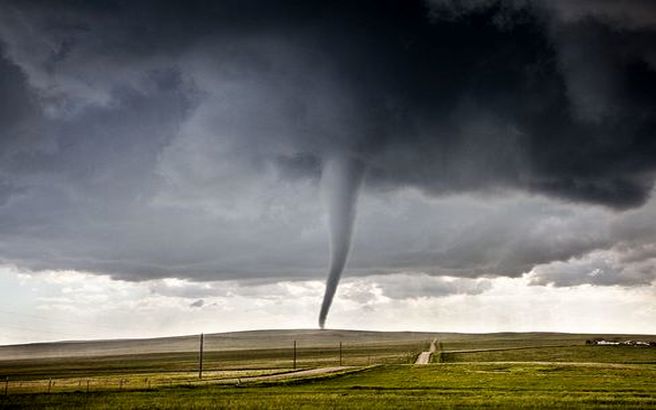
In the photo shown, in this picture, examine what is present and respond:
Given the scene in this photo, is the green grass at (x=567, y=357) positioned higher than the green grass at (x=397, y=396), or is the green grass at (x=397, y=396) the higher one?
the green grass at (x=397, y=396)

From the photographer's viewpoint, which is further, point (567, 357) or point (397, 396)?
point (567, 357)

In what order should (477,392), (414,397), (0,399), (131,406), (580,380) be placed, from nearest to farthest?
(131,406)
(414,397)
(477,392)
(0,399)
(580,380)

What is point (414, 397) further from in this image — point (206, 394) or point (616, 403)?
point (206, 394)

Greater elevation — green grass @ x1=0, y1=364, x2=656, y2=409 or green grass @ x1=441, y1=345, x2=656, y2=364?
green grass @ x1=0, y1=364, x2=656, y2=409

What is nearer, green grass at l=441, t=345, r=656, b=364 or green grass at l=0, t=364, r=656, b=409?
green grass at l=0, t=364, r=656, b=409

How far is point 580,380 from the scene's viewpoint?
2734 inches

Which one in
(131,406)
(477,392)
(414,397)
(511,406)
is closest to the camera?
(511,406)

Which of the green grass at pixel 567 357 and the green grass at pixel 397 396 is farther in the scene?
the green grass at pixel 567 357

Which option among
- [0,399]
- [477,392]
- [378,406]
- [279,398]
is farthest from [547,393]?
[0,399]

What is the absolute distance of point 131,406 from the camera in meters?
46.5

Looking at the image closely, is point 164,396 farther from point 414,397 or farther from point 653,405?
point 653,405

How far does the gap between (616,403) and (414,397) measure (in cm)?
1564

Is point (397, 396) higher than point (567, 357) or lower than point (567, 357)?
higher

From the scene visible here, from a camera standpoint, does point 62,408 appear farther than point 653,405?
Yes
